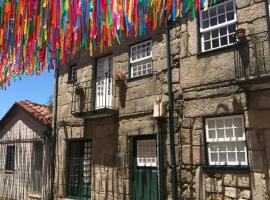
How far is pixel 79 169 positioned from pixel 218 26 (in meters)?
7.08

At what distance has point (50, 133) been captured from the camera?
13734 millimetres

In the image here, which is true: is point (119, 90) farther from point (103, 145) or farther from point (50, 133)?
point (50, 133)

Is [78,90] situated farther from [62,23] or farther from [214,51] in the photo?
[62,23]

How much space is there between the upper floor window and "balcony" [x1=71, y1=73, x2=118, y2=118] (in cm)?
377

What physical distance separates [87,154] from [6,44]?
8.12 m

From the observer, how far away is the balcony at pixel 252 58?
25.0 feet

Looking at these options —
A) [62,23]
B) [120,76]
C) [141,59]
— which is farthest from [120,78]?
[62,23]

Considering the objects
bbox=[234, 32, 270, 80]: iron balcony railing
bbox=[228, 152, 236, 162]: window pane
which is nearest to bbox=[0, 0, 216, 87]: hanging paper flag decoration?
bbox=[234, 32, 270, 80]: iron balcony railing

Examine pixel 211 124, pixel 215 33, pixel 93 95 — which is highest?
pixel 215 33

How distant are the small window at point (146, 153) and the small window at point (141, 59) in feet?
7.16

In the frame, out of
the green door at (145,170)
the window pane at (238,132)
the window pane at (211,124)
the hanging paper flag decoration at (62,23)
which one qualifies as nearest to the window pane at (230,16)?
the window pane at (211,124)

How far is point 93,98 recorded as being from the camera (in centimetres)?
1212

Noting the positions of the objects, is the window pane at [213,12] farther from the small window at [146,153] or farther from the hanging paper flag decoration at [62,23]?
the hanging paper flag decoration at [62,23]

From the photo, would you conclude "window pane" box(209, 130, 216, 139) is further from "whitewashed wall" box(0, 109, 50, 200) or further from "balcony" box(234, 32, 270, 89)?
"whitewashed wall" box(0, 109, 50, 200)
